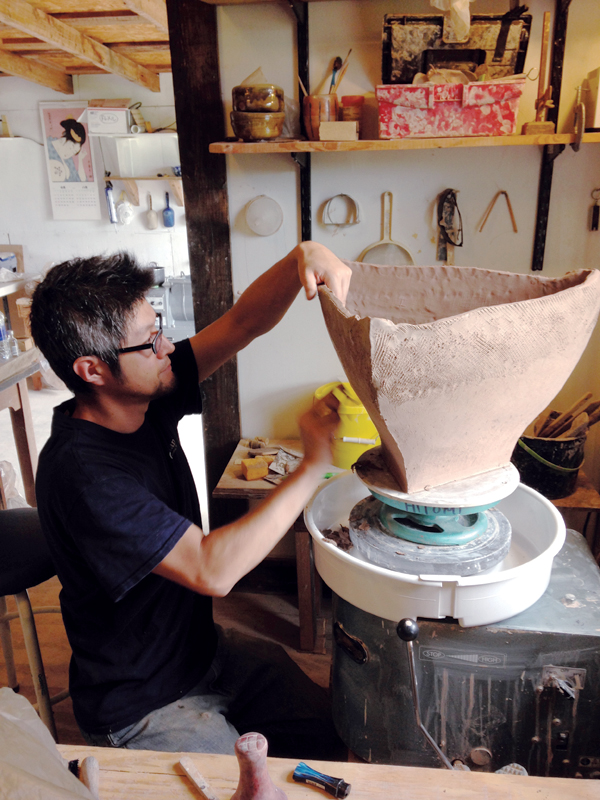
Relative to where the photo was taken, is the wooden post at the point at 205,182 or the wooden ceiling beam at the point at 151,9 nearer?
the wooden post at the point at 205,182

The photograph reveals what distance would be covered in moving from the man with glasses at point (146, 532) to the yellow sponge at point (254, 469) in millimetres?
661

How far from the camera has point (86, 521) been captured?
117 centimetres

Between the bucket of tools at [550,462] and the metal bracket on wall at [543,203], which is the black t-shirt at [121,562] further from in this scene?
the metal bracket on wall at [543,203]

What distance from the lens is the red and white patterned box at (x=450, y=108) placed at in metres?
1.85

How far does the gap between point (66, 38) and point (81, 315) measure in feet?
12.0

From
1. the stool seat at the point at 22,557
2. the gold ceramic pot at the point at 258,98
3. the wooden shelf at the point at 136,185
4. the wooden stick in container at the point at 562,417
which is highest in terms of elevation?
the gold ceramic pot at the point at 258,98

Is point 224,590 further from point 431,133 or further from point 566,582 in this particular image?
point 431,133

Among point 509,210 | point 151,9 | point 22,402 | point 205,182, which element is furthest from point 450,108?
point 151,9

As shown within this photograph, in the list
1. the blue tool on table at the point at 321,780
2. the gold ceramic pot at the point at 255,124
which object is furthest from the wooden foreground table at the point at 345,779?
the gold ceramic pot at the point at 255,124

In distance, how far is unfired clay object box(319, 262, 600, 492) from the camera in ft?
2.91

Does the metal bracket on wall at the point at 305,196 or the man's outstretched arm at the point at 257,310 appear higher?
the metal bracket on wall at the point at 305,196

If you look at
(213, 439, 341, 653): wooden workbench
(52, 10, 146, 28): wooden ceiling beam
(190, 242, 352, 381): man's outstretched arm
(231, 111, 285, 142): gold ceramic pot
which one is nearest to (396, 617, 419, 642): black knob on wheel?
(190, 242, 352, 381): man's outstretched arm

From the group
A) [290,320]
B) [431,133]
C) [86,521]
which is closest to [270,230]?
[290,320]

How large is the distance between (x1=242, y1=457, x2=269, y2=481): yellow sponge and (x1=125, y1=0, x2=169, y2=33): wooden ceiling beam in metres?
2.29
